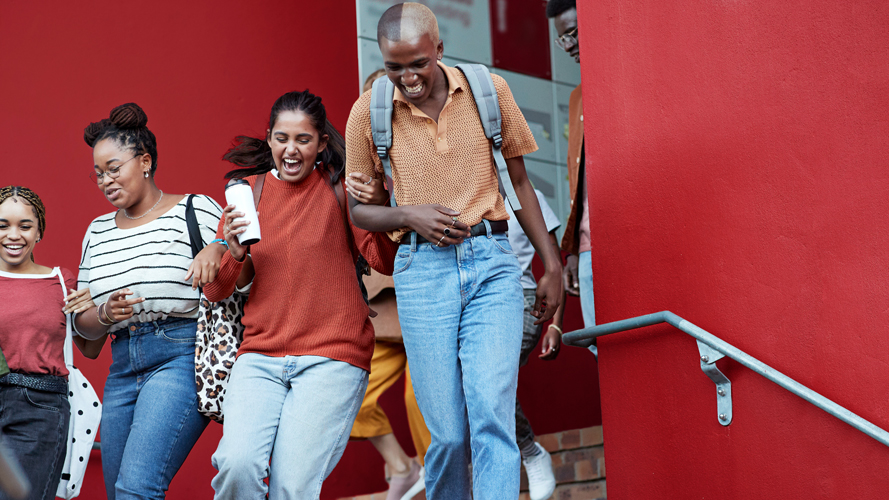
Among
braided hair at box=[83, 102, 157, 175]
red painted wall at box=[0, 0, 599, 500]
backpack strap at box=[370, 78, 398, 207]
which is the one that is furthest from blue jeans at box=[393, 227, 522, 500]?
red painted wall at box=[0, 0, 599, 500]

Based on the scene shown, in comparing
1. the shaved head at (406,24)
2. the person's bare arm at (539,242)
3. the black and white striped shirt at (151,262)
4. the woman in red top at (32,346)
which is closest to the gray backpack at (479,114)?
the person's bare arm at (539,242)

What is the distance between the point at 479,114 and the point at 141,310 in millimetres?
1486

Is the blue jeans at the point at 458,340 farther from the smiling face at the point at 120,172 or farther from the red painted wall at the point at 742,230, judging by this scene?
the smiling face at the point at 120,172

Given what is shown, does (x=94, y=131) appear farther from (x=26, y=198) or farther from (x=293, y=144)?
(x=293, y=144)

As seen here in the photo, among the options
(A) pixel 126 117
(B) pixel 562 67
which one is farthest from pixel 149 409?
(B) pixel 562 67

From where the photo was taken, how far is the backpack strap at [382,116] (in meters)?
3.06

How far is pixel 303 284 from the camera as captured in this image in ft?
10.7

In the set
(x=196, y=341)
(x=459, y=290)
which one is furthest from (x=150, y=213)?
(x=459, y=290)

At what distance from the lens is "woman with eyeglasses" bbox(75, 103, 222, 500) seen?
3.22 m

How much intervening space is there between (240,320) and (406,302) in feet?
2.55

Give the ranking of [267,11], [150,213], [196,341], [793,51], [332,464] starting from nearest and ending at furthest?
[793,51] → [332,464] → [196,341] → [150,213] → [267,11]

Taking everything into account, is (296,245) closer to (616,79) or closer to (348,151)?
(348,151)

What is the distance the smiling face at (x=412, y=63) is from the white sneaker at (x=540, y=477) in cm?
241

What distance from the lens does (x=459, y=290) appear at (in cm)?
297
